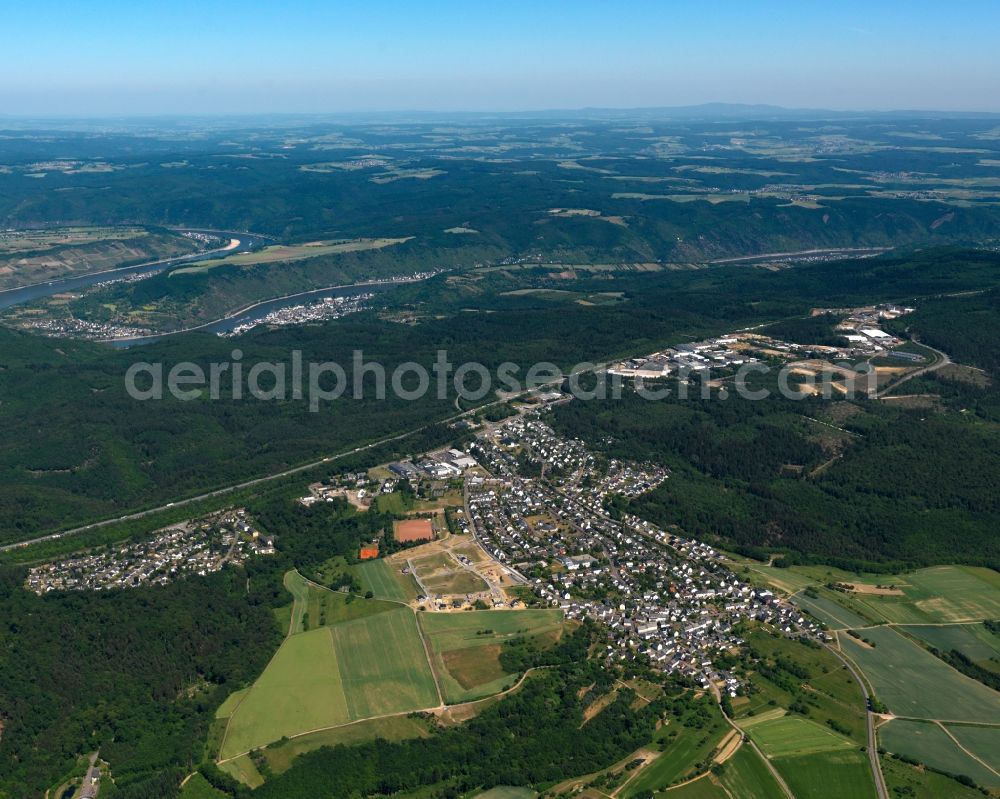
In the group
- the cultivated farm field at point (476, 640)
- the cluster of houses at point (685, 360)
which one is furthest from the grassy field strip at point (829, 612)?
the cluster of houses at point (685, 360)

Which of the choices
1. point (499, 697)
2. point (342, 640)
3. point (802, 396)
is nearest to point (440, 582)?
point (342, 640)

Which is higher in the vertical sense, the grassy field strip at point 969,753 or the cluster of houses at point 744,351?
the cluster of houses at point 744,351

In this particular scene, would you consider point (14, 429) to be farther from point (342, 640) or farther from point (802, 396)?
point (802, 396)

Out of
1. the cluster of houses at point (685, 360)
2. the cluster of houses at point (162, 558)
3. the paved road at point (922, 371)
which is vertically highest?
the paved road at point (922, 371)

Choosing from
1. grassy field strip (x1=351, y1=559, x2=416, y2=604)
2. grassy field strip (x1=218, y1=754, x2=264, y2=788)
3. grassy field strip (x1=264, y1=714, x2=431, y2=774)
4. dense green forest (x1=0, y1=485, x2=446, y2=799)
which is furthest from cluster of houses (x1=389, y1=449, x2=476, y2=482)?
grassy field strip (x1=218, y1=754, x2=264, y2=788)

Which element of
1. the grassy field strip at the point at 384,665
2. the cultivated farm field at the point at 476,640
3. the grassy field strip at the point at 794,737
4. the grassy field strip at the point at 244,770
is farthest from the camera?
the cultivated farm field at the point at 476,640

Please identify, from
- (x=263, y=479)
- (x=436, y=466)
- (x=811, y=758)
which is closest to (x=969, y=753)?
(x=811, y=758)

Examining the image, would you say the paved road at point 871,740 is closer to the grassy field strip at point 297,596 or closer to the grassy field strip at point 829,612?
the grassy field strip at point 829,612
